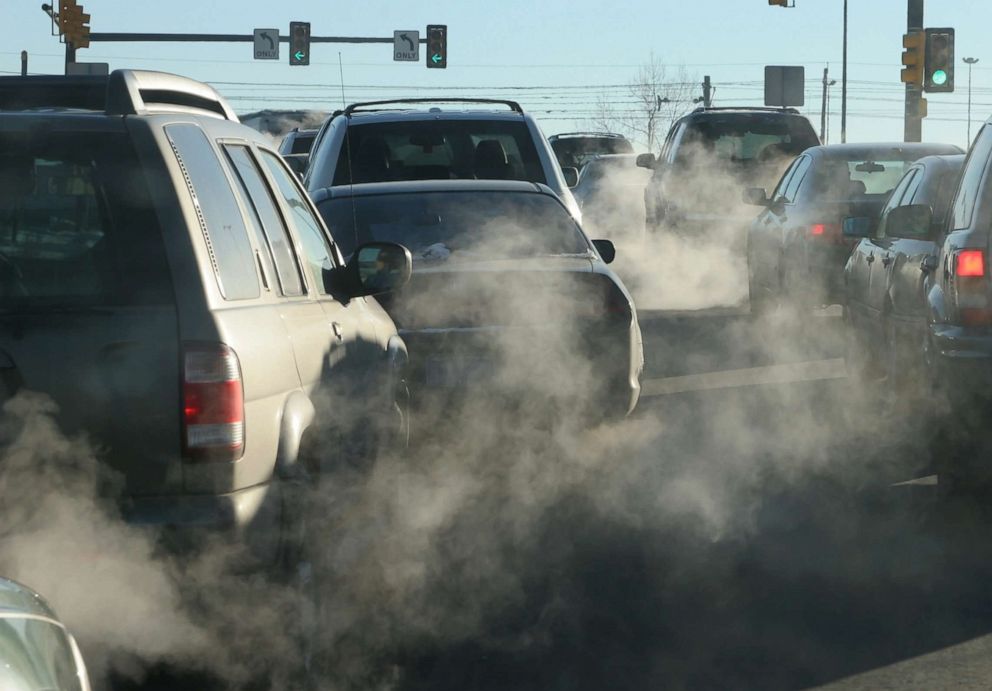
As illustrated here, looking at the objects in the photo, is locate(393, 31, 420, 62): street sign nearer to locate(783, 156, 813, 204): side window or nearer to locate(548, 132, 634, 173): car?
locate(548, 132, 634, 173): car

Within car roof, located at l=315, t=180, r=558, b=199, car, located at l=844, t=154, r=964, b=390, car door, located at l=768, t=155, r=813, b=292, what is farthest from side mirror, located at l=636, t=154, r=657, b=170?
car roof, located at l=315, t=180, r=558, b=199

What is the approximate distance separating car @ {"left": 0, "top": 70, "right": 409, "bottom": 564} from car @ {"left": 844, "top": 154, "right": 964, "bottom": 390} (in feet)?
14.9

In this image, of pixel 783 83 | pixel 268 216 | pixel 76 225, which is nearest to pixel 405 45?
pixel 783 83

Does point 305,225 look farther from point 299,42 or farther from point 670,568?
point 299,42

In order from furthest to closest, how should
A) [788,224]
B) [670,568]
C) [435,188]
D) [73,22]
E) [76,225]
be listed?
[73,22] → [788,224] → [435,188] → [670,568] → [76,225]

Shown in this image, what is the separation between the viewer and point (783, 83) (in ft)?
132

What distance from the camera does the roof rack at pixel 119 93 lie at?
4.73 m

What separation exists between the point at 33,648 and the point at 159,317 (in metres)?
1.33

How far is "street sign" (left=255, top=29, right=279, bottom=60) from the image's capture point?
46.2 m

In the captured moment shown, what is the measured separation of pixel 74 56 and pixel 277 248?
34.2m

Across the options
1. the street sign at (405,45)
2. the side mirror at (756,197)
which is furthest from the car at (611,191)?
the street sign at (405,45)

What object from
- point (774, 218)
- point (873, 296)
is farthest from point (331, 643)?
point (774, 218)

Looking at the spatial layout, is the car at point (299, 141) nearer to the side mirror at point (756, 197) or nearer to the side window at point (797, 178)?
the side mirror at point (756, 197)

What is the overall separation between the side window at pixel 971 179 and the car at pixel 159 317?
3.78m
